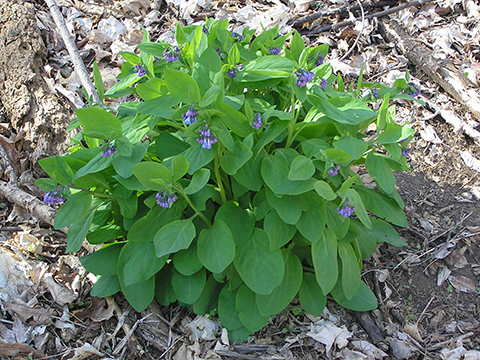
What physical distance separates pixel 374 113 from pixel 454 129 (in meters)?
1.99

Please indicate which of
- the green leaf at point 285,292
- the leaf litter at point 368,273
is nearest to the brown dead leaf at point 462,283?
the leaf litter at point 368,273

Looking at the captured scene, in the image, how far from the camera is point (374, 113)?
78.5 inches

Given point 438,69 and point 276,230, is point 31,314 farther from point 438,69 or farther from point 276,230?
point 438,69

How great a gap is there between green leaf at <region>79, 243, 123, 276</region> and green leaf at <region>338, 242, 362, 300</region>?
1278 millimetres

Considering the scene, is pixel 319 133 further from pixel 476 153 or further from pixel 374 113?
pixel 476 153

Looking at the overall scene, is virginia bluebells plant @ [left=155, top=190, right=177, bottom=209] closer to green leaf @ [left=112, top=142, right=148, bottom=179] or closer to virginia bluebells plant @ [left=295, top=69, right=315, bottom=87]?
green leaf @ [left=112, top=142, right=148, bottom=179]

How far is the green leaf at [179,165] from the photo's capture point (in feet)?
5.60

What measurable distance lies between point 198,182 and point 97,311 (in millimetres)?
1179

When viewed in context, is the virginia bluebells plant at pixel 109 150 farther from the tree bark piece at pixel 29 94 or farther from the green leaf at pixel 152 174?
the tree bark piece at pixel 29 94

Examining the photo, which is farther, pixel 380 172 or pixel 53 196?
pixel 380 172

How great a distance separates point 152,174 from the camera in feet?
5.71

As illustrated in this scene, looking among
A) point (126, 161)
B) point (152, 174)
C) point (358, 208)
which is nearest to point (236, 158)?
point (152, 174)

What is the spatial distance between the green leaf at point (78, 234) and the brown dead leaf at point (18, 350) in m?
0.57

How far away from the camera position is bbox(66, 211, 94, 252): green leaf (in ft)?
6.48
